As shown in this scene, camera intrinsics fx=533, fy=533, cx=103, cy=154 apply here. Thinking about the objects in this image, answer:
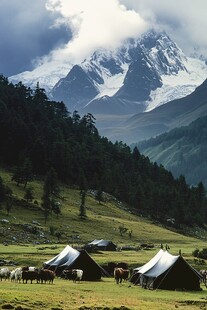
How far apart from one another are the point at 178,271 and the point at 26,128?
→ 14346 centimetres

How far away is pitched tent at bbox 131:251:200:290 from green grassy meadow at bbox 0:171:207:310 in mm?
1495

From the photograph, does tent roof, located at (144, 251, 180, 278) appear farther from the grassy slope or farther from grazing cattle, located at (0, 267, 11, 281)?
the grassy slope

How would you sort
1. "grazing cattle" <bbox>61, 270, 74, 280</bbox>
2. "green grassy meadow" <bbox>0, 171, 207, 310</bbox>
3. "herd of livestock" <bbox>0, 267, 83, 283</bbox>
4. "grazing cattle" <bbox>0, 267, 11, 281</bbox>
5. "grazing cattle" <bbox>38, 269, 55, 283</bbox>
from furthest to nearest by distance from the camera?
"grazing cattle" <bbox>61, 270, 74, 280</bbox> → "grazing cattle" <bbox>0, 267, 11, 281</bbox> → "grazing cattle" <bbox>38, 269, 55, 283</bbox> → "herd of livestock" <bbox>0, 267, 83, 283</bbox> → "green grassy meadow" <bbox>0, 171, 207, 310</bbox>

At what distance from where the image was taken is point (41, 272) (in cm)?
5675

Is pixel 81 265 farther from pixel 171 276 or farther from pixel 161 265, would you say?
pixel 171 276

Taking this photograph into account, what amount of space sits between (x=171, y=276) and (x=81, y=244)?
5609cm

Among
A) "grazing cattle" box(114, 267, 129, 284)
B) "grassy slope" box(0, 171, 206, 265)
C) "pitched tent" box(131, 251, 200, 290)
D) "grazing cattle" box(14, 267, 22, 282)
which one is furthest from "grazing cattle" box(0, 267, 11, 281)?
"grassy slope" box(0, 171, 206, 265)

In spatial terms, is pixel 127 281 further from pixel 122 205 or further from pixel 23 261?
pixel 122 205

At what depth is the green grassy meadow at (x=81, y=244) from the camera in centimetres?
4272

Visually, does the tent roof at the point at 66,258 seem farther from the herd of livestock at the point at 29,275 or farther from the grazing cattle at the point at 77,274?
the herd of livestock at the point at 29,275

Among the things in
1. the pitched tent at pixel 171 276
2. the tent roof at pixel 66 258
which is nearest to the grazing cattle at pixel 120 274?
the pitched tent at pixel 171 276

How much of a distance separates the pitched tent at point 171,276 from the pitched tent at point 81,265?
7.31m

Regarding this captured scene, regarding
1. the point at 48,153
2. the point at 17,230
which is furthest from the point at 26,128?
the point at 17,230

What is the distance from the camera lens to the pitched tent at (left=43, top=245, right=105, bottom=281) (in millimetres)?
65169
